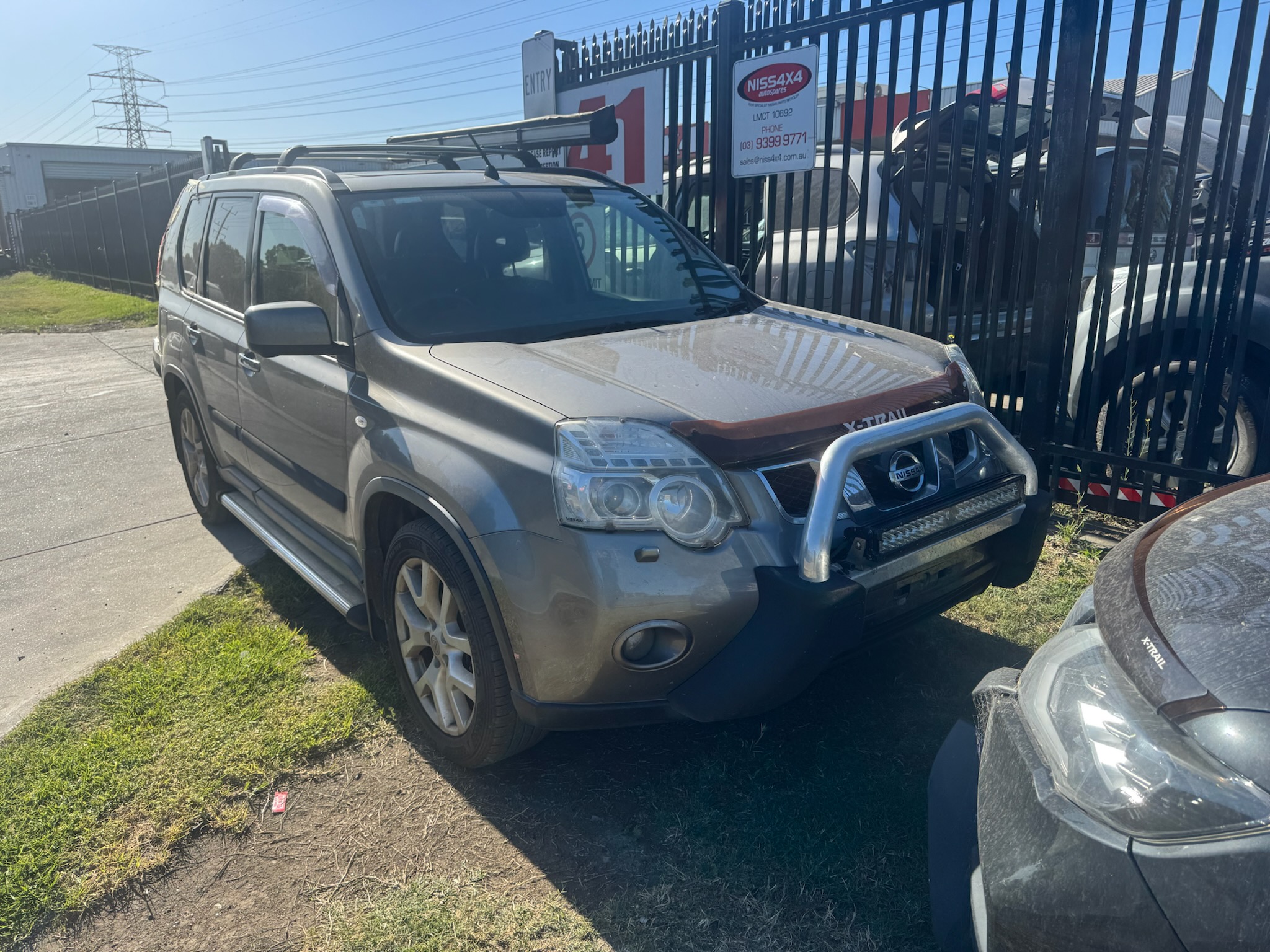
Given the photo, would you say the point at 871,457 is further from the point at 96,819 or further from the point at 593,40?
the point at 593,40

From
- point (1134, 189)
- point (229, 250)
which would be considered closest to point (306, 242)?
point (229, 250)

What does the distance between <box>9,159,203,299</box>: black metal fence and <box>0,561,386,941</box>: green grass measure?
1148cm

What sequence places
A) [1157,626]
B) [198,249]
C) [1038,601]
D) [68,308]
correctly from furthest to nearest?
1. [68,308]
2. [198,249]
3. [1038,601]
4. [1157,626]

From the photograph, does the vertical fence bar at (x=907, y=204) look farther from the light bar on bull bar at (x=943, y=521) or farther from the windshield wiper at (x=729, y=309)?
the light bar on bull bar at (x=943, y=521)

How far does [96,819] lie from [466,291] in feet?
6.88

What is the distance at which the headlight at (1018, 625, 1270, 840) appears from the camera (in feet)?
4.44

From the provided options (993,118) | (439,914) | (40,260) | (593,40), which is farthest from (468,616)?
(40,260)

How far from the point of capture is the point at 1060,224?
477 cm

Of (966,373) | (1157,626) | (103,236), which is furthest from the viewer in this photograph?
(103,236)

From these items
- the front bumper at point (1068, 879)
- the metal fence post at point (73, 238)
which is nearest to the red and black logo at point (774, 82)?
the front bumper at point (1068, 879)

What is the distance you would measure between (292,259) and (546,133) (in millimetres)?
1766

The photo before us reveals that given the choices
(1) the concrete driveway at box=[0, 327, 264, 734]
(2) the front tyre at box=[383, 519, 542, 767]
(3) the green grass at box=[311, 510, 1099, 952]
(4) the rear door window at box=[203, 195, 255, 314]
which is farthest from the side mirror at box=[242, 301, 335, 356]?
(1) the concrete driveway at box=[0, 327, 264, 734]

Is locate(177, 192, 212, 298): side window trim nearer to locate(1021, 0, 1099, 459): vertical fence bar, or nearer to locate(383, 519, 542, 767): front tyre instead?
locate(383, 519, 542, 767): front tyre

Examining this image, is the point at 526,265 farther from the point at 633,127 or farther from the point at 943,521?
the point at 633,127
